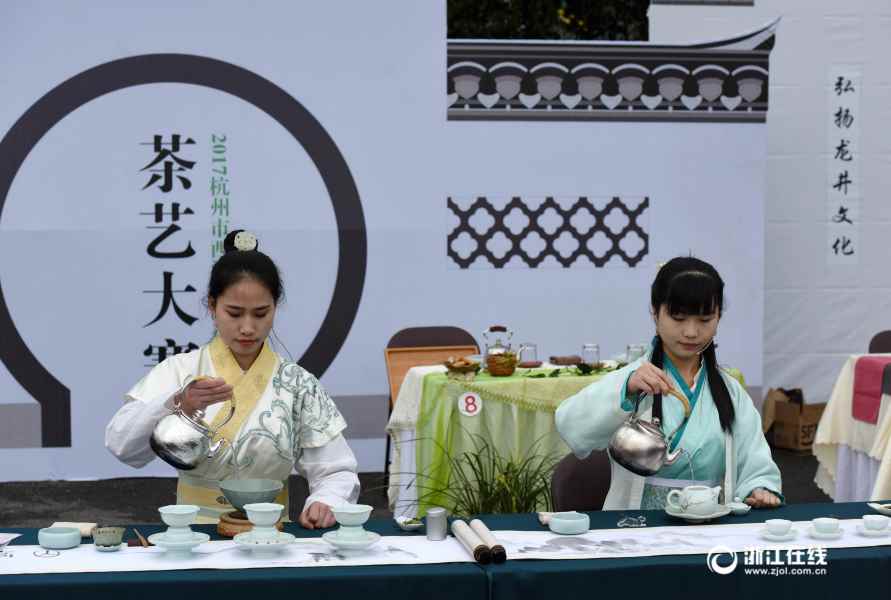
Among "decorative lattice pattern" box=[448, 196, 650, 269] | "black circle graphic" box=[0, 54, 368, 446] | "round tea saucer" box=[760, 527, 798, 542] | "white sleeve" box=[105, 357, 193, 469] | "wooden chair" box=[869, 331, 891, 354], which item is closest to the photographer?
"round tea saucer" box=[760, 527, 798, 542]

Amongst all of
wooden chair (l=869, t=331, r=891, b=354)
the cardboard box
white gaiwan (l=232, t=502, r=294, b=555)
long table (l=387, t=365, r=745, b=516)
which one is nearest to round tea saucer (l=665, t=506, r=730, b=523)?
white gaiwan (l=232, t=502, r=294, b=555)

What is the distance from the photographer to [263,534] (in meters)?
1.92

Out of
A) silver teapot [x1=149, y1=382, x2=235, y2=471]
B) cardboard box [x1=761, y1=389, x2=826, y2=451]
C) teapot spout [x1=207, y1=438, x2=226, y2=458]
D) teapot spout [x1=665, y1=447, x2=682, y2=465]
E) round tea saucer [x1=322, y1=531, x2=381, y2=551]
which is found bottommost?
cardboard box [x1=761, y1=389, x2=826, y2=451]

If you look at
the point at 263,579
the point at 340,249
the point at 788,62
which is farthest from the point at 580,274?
the point at 263,579

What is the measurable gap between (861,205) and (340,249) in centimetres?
277

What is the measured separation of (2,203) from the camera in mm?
5430

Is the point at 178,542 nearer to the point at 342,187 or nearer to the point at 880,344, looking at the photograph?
the point at 342,187

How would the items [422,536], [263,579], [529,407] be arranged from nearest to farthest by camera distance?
[263,579] → [422,536] → [529,407]

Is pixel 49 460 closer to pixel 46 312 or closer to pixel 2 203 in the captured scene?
pixel 46 312

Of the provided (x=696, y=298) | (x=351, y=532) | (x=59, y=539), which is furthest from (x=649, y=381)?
(x=59, y=539)

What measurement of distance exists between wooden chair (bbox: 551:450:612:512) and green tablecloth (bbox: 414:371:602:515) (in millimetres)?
1877

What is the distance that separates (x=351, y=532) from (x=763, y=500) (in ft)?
2.89

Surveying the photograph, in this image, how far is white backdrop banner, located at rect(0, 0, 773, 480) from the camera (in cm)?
546

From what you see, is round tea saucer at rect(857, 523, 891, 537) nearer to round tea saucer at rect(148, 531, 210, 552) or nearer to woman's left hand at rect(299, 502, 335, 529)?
woman's left hand at rect(299, 502, 335, 529)
